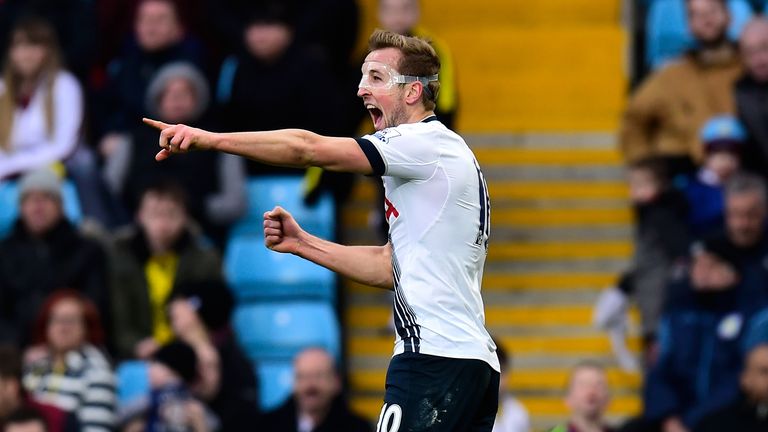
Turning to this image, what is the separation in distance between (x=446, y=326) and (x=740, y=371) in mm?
4455

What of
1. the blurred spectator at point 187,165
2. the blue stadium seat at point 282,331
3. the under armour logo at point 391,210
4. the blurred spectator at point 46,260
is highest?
the under armour logo at point 391,210

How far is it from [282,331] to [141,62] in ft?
7.13

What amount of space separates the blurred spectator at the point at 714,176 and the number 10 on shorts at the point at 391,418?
17.7ft

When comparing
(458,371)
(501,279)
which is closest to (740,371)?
(501,279)

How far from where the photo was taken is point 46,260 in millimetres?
10852

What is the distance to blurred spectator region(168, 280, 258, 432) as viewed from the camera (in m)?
10.2

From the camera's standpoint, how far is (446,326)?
646 centimetres

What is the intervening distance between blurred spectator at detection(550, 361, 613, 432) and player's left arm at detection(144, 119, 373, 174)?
162 inches

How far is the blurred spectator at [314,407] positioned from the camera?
32.4 ft

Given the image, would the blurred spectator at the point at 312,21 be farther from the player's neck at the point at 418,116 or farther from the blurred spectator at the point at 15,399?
Answer: the player's neck at the point at 418,116

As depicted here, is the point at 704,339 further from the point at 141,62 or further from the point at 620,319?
the point at 141,62

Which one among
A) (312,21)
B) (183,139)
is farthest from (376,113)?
(312,21)

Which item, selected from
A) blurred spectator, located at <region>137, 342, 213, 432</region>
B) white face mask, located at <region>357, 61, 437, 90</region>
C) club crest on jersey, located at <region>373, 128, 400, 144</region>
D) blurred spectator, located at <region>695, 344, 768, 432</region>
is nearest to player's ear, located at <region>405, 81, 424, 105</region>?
white face mask, located at <region>357, 61, 437, 90</region>

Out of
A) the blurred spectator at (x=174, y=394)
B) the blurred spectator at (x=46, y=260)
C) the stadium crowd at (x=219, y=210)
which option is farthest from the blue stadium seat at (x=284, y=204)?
the blurred spectator at (x=174, y=394)
